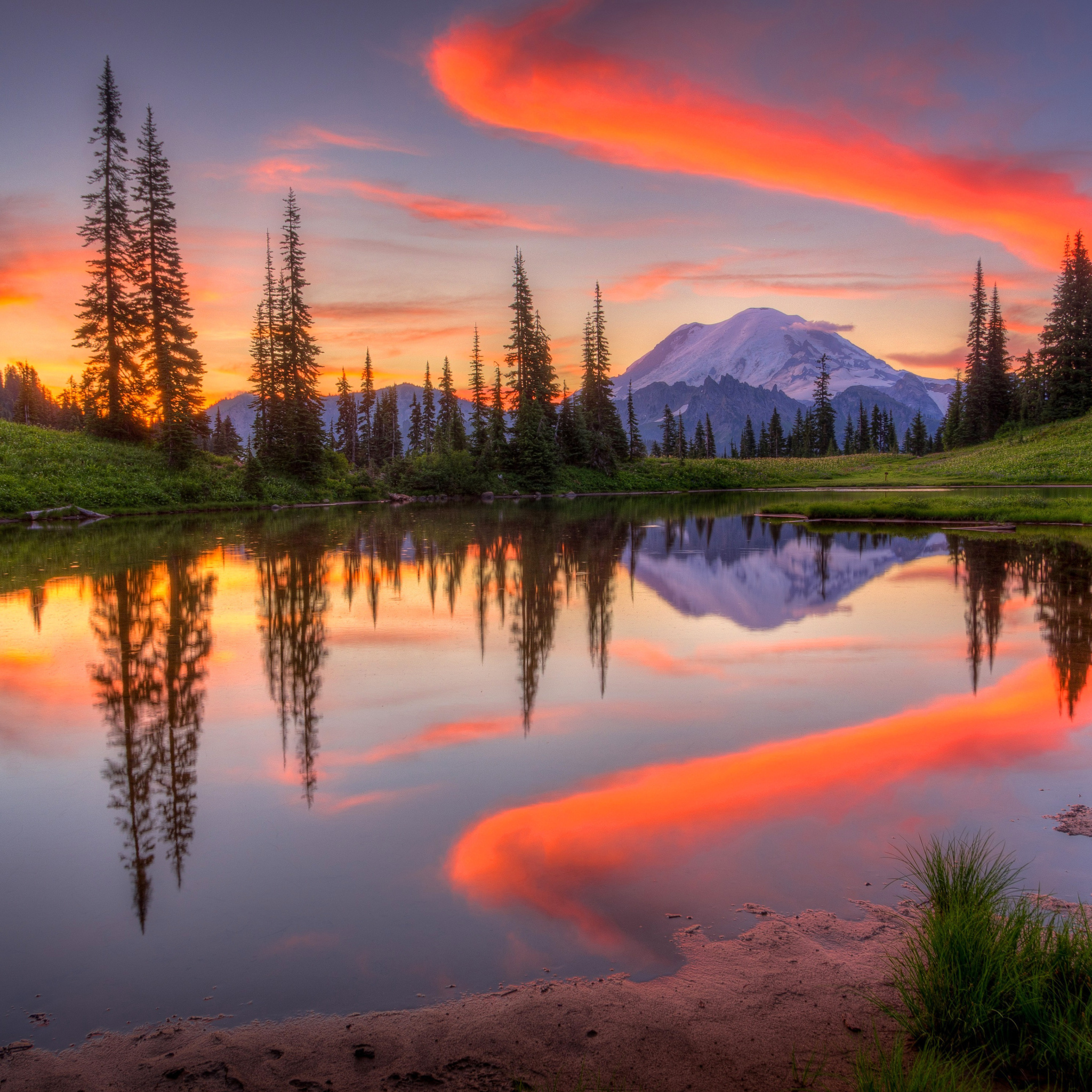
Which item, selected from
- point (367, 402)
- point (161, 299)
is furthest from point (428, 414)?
point (161, 299)

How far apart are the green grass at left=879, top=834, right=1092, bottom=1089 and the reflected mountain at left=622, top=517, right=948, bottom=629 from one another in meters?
9.76

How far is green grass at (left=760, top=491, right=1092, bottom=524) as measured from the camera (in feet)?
98.7

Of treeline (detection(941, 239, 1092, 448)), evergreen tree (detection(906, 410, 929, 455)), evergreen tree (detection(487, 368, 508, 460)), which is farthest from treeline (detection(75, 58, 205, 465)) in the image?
evergreen tree (detection(906, 410, 929, 455))

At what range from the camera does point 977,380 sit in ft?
290

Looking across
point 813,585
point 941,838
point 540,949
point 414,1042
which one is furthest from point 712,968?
point 813,585

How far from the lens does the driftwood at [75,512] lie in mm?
36125

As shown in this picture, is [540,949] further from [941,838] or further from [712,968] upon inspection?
[941,838]

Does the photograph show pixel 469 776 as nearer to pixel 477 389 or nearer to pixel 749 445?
pixel 477 389

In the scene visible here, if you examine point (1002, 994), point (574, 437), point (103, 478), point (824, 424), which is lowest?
point (1002, 994)

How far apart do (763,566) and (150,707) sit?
15.9m

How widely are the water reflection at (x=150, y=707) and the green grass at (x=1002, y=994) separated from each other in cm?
433

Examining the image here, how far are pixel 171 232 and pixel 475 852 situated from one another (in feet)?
183

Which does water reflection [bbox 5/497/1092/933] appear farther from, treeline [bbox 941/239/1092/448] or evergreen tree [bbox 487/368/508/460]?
treeline [bbox 941/239/1092/448]

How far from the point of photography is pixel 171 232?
167ft
